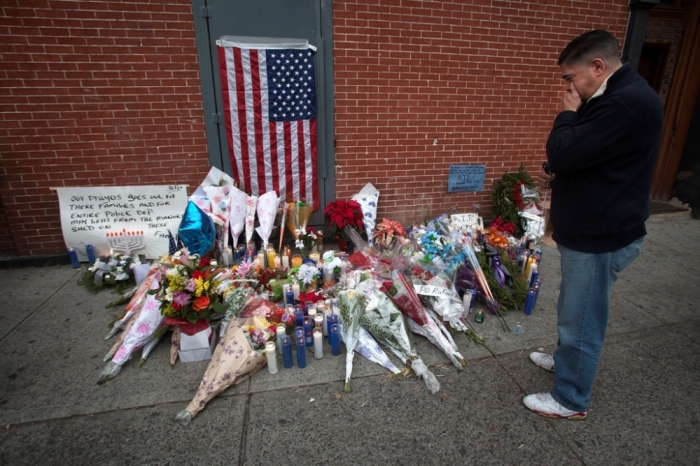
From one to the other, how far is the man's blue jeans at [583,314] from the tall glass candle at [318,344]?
4.85 feet

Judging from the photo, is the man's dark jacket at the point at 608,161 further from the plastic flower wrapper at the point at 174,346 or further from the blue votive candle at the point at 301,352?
the plastic flower wrapper at the point at 174,346

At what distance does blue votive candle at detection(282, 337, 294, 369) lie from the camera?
2.43 meters

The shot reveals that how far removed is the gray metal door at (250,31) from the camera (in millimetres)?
3688

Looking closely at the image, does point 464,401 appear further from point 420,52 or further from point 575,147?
point 420,52

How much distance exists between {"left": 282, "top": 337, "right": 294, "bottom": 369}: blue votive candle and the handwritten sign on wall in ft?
10.8

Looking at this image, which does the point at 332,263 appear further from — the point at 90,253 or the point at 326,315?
the point at 90,253

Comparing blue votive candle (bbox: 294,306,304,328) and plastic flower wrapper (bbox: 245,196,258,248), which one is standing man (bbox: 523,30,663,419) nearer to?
blue votive candle (bbox: 294,306,304,328)

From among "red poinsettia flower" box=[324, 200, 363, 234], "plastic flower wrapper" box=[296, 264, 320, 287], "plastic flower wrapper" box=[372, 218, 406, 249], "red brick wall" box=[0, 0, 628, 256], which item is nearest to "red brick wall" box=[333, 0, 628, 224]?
"red brick wall" box=[0, 0, 628, 256]

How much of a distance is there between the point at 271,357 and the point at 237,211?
204cm

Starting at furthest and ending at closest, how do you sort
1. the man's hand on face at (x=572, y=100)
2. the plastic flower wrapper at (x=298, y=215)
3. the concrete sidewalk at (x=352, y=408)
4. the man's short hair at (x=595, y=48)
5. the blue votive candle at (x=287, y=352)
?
the plastic flower wrapper at (x=298, y=215) < the blue votive candle at (x=287, y=352) < the concrete sidewalk at (x=352, y=408) < the man's hand on face at (x=572, y=100) < the man's short hair at (x=595, y=48)

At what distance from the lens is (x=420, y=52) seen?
4.25 metres

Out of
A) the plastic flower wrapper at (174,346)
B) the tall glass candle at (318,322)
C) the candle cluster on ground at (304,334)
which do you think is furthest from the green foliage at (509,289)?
the plastic flower wrapper at (174,346)

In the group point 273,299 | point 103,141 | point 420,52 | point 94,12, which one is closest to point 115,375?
point 273,299

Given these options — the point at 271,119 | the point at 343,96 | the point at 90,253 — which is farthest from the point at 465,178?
the point at 90,253
